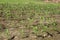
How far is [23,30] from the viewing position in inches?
304

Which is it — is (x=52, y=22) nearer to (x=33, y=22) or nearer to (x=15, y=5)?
(x=33, y=22)

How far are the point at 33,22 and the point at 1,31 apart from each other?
1.31 m

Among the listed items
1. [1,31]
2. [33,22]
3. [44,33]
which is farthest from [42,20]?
[1,31]

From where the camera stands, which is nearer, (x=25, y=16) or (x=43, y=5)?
(x=25, y=16)

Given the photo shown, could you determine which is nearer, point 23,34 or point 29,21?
point 23,34

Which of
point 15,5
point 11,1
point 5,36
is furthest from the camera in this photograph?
point 11,1

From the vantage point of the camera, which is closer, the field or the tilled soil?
the tilled soil

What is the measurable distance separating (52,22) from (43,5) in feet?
9.69

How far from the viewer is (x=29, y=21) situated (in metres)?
8.66

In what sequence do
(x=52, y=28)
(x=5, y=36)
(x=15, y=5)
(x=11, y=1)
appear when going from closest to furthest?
(x=5, y=36), (x=52, y=28), (x=15, y=5), (x=11, y=1)

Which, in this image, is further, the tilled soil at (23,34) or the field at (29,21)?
the field at (29,21)

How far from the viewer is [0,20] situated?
344 inches

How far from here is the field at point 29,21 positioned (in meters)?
7.43

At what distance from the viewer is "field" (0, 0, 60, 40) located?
293 inches
